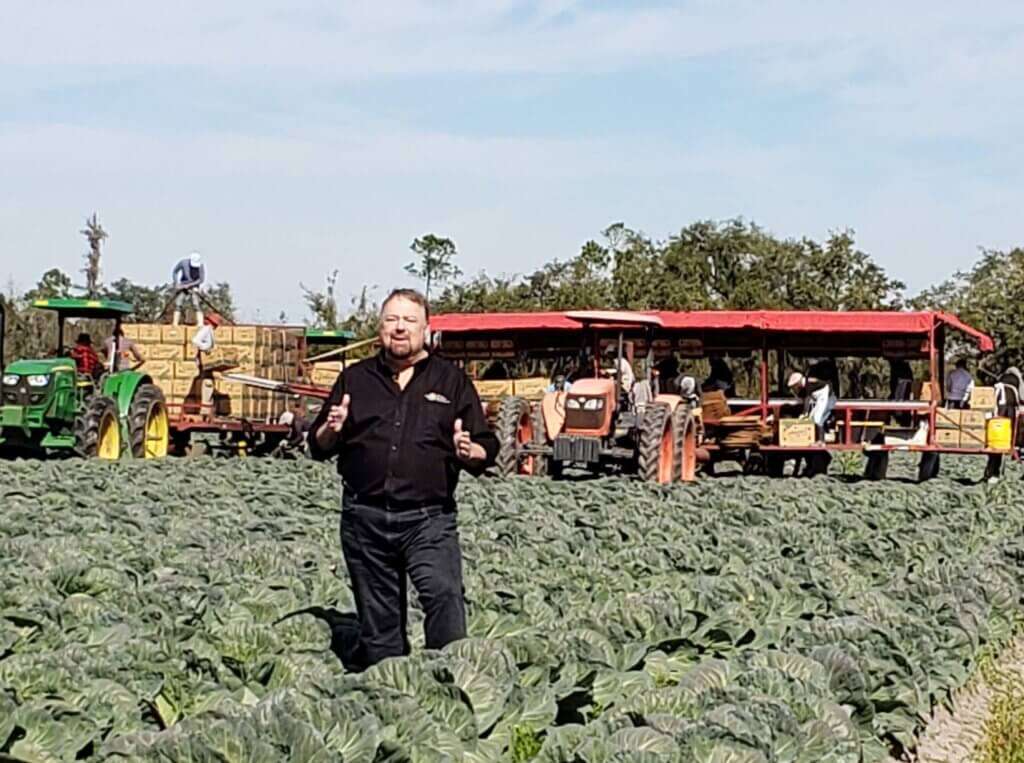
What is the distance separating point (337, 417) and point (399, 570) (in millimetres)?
684

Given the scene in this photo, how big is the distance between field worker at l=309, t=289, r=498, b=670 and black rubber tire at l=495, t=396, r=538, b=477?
12.1 meters

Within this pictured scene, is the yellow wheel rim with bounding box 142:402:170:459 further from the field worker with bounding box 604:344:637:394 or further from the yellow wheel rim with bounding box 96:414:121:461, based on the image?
the field worker with bounding box 604:344:637:394

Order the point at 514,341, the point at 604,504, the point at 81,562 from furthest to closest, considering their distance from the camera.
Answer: the point at 514,341
the point at 604,504
the point at 81,562

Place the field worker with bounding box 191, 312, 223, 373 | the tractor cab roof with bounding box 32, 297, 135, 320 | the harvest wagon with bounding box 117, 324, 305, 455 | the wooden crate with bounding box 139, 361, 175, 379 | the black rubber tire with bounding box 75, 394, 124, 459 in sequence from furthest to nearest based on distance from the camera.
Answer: the wooden crate with bounding box 139, 361, 175, 379 → the harvest wagon with bounding box 117, 324, 305, 455 → the field worker with bounding box 191, 312, 223, 373 → the tractor cab roof with bounding box 32, 297, 135, 320 → the black rubber tire with bounding box 75, 394, 124, 459

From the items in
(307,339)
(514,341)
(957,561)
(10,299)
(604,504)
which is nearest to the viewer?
(957,561)

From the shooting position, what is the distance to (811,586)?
938 centimetres

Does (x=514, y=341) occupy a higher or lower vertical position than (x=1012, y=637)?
higher

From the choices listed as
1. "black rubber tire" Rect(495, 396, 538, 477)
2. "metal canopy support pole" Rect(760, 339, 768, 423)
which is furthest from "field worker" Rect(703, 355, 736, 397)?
"black rubber tire" Rect(495, 396, 538, 477)

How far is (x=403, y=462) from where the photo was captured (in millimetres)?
6461

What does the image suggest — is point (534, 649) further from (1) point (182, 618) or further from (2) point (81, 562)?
(2) point (81, 562)

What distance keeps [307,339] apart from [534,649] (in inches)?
846

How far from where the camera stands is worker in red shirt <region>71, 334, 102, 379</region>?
21359 mm

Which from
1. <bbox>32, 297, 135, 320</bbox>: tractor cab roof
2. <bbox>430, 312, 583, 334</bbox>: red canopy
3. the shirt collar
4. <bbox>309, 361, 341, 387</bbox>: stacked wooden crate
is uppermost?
<bbox>32, 297, 135, 320</bbox>: tractor cab roof

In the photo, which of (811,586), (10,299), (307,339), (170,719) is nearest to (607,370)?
(307,339)
